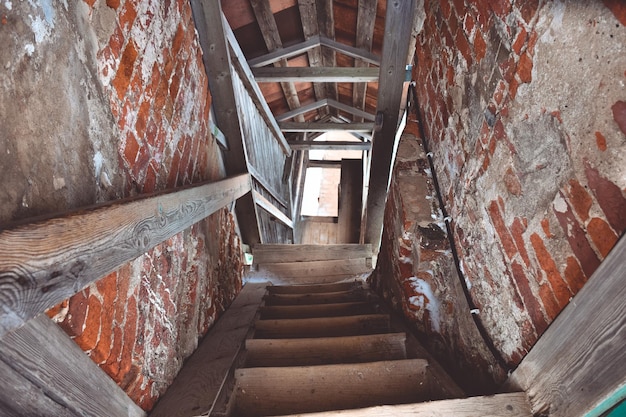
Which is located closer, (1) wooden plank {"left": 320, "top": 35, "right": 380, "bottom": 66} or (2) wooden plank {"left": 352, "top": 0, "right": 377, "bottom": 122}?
(2) wooden plank {"left": 352, "top": 0, "right": 377, "bottom": 122}

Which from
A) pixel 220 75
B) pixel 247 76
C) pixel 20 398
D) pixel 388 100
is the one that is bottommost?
pixel 20 398

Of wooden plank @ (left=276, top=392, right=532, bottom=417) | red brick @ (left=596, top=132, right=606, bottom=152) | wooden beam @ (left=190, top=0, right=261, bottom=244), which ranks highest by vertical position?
wooden beam @ (left=190, top=0, right=261, bottom=244)

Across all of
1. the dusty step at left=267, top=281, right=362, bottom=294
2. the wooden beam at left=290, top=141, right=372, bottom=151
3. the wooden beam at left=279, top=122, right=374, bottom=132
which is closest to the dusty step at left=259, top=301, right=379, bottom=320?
the dusty step at left=267, top=281, right=362, bottom=294

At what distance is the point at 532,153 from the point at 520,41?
39cm

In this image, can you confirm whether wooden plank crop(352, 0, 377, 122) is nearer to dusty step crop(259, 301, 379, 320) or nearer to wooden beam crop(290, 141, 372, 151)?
wooden beam crop(290, 141, 372, 151)

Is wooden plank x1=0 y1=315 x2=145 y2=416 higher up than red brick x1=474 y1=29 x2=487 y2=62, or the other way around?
red brick x1=474 y1=29 x2=487 y2=62

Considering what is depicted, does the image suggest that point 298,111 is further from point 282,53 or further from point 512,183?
point 512,183

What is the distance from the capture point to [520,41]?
1196mm

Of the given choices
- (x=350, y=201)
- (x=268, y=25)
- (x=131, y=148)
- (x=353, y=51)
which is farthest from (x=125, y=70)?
(x=350, y=201)

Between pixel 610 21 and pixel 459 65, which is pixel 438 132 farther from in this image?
pixel 610 21

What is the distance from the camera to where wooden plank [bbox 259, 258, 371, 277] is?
3.93 metres

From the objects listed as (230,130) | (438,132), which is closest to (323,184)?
(230,130)

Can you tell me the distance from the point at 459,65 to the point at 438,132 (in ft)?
1.40

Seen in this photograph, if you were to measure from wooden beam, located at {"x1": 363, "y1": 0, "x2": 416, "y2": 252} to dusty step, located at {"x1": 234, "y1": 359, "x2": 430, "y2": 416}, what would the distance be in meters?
2.34
